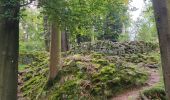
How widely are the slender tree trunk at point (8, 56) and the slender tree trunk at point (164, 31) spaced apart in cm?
406

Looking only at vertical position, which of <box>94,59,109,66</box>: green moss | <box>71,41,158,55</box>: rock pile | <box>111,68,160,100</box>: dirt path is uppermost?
<box>71,41,158,55</box>: rock pile

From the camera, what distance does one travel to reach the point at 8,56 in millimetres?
8172

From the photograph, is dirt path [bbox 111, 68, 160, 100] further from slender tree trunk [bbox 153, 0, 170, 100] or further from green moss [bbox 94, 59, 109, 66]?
slender tree trunk [bbox 153, 0, 170, 100]

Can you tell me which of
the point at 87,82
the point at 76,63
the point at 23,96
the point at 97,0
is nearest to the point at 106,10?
the point at 97,0

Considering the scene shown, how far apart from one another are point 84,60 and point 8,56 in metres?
5.23

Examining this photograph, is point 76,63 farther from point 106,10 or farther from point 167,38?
point 167,38

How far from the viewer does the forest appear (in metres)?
7.62

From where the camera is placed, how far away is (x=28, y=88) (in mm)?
13422

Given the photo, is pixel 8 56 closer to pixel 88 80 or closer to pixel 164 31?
pixel 88 80

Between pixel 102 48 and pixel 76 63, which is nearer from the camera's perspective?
pixel 76 63

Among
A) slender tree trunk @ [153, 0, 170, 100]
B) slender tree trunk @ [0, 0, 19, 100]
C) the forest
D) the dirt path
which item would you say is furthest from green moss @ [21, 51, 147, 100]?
slender tree trunk @ [153, 0, 170, 100]

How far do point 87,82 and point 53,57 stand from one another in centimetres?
197

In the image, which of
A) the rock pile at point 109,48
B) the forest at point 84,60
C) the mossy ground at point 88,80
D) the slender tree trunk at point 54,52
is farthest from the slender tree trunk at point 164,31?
the rock pile at point 109,48

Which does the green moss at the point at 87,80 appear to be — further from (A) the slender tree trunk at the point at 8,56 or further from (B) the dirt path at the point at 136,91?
(A) the slender tree trunk at the point at 8,56
